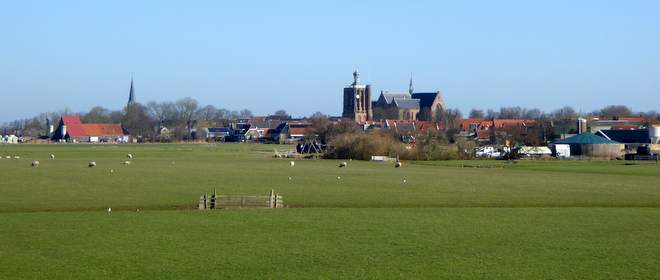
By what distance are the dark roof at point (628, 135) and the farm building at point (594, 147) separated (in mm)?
13940

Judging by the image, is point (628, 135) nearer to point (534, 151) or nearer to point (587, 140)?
point (587, 140)

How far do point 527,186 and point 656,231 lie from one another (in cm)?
2459

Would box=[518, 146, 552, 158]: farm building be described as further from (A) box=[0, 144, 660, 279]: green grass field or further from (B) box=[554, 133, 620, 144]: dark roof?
(A) box=[0, 144, 660, 279]: green grass field

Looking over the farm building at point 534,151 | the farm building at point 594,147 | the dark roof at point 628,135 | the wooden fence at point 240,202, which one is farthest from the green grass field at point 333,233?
the dark roof at point 628,135

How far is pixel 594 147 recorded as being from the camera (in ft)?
381

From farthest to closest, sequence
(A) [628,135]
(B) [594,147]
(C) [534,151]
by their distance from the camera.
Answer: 1. (A) [628,135]
2. (B) [594,147]
3. (C) [534,151]

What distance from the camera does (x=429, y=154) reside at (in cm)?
10600

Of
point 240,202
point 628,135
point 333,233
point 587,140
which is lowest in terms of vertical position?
point 333,233

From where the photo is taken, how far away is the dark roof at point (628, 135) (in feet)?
432

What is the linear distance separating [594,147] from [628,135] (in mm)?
20919

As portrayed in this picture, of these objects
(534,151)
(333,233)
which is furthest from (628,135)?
(333,233)

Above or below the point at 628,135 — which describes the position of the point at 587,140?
below

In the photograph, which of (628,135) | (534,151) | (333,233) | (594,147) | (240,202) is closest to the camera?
(333,233)

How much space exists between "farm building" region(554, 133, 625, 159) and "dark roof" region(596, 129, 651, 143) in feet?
45.7
